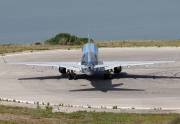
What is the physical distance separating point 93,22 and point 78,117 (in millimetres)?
105343

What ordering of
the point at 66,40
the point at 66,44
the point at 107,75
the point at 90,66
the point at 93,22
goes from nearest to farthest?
the point at 90,66 < the point at 107,75 < the point at 66,44 < the point at 66,40 < the point at 93,22

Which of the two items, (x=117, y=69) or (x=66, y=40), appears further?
(x=66, y=40)

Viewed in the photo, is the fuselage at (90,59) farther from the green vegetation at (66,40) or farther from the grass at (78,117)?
the green vegetation at (66,40)

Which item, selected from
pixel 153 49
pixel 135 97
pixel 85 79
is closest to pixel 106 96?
pixel 135 97

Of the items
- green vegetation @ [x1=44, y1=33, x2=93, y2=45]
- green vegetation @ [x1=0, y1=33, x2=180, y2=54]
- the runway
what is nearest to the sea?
green vegetation @ [x1=44, y1=33, x2=93, y2=45]

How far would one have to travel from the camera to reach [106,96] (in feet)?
130

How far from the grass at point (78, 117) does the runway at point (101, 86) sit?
3.87 metres

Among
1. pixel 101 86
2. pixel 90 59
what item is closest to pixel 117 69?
pixel 101 86

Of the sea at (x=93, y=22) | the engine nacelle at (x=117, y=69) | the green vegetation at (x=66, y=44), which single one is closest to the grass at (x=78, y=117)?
the engine nacelle at (x=117, y=69)

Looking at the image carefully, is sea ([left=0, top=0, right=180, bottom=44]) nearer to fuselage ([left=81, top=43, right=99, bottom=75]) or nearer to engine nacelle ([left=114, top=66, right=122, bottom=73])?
engine nacelle ([left=114, top=66, right=122, bottom=73])

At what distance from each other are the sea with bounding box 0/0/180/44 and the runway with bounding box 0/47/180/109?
4998cm

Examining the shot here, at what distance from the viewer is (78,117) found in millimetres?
31391

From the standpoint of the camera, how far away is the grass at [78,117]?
98.2 ft

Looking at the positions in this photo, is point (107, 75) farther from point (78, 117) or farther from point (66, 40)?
point (66, 40)
